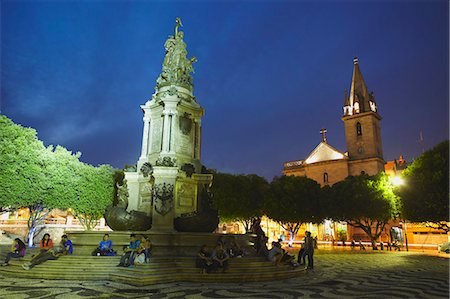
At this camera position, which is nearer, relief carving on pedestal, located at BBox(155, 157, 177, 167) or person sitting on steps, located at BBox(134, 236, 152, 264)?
person sitting on steps, located at BBox(134, 236, 152, 264)

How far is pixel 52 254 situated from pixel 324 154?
6271 centimetres

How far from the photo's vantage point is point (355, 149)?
66.7m

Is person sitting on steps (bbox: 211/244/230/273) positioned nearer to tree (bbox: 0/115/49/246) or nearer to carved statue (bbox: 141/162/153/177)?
carved statue (bbox: 141/162/153/177)

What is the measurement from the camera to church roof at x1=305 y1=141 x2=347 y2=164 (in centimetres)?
6675

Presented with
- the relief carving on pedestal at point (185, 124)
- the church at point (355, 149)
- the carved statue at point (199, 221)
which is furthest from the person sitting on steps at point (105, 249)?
the church at point (355, 149)

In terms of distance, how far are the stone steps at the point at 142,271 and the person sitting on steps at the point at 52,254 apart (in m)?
0.21

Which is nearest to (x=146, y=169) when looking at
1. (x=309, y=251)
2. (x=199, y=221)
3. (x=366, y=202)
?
(x=199, y=221)

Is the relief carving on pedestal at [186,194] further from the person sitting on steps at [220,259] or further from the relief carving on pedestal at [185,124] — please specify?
the person sitting on steps at [220,259]

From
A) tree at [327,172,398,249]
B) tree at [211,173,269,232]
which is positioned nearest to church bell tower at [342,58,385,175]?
tree at [327,172,398,249]

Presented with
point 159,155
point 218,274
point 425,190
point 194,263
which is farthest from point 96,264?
point 425,190

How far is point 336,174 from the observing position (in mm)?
65312

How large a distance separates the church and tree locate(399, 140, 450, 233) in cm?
3737

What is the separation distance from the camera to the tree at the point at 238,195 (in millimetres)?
34438

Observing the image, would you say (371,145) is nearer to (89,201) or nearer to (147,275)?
(89,201)
